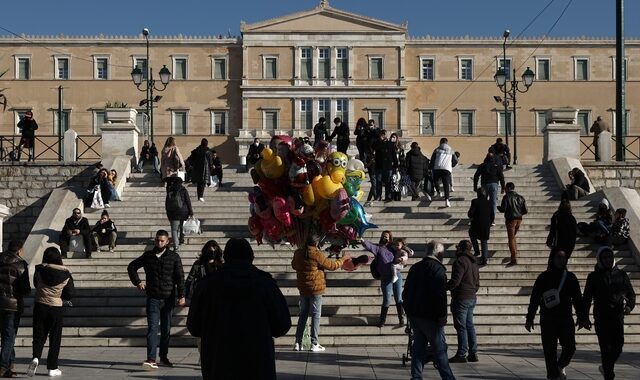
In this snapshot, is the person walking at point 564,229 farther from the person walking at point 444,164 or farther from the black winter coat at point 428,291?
the black winter coat at point 428,291

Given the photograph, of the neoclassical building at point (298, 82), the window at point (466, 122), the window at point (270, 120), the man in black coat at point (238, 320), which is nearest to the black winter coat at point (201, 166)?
the man in black coat at point (238, 320)

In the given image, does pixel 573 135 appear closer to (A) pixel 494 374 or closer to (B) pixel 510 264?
(B) pixel 510 264

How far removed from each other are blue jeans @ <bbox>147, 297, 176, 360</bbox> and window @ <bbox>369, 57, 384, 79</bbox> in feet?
205

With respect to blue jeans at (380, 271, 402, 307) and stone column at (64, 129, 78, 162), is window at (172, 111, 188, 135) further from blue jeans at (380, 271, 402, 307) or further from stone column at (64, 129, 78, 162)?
blue jeans at (380, 271, 402, 307)

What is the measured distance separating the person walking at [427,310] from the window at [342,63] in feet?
212

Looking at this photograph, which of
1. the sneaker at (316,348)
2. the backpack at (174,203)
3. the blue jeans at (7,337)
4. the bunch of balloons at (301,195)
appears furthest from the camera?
the backpack at (174,203)

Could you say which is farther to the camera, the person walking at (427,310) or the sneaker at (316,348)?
the sneaker at (316,348)

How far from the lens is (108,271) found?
60.4 feet

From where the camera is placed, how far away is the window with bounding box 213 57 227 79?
74750mm

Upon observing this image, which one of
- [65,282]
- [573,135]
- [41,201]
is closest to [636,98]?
[573,135]

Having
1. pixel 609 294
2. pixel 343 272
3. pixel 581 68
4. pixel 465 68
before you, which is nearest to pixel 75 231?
pixel 343 272

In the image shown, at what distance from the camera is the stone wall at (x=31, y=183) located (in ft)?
81.4

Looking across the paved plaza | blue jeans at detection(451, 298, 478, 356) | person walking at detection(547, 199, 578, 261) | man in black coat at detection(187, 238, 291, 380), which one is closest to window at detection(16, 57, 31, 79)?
the paved plaza

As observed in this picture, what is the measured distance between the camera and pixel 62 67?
74.8 m
